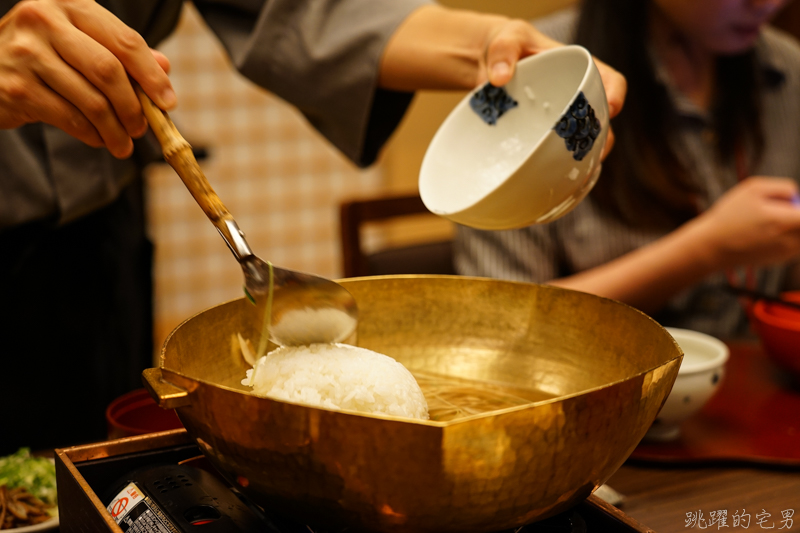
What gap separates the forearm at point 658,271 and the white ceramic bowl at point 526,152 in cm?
74

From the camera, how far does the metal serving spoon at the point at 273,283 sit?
0.76m

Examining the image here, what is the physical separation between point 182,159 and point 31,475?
43cm

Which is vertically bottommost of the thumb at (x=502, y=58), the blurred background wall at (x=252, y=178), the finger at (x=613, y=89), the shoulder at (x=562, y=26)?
the blurred background wall at (x=252, y=178)

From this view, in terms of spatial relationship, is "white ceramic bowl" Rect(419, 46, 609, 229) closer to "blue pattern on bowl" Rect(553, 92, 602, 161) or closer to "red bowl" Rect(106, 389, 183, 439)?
"blue pattern on bowl" Rect(553, 92, 602, 161)

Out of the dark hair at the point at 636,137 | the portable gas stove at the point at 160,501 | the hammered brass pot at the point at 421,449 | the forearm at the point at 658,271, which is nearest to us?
the hammered brass pot at the point at 421,449

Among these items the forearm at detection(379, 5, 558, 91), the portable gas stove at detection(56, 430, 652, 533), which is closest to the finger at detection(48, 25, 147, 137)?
the portable gas stove at detection(56, 430, 652, 533)

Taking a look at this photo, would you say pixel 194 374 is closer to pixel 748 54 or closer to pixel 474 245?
pixel 474 245

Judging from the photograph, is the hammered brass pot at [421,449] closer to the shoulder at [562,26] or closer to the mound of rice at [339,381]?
the mound of rice at [339,381]

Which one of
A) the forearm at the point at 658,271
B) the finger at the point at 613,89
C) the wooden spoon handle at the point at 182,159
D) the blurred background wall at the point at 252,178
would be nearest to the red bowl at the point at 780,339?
the forearm at the point at 658,271

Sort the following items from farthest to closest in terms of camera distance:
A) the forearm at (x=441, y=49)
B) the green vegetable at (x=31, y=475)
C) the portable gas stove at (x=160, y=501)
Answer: the forearm at (x=441, y=49), the green vegetable at (x=31, y=475), the portable gas stove at (x=160, y=501)

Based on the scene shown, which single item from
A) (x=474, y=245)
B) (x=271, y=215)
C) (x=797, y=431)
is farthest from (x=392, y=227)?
(x=797, y=431)

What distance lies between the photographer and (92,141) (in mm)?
832

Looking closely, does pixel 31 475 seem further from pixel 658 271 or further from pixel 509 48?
pixel 658 271

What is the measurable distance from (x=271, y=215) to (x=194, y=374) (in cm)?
334
